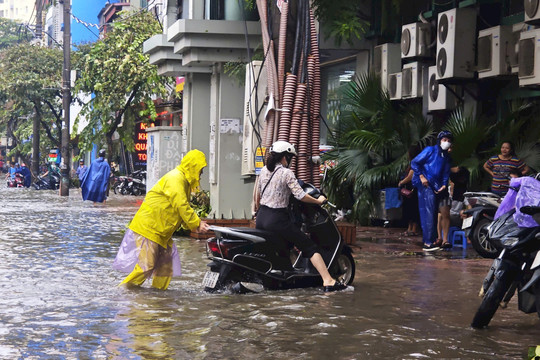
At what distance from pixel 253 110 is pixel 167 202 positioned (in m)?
6.55

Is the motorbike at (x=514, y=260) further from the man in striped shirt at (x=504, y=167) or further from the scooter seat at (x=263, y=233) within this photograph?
the man in striped shirt at (x=504, y=167)

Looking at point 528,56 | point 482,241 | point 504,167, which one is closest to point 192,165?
point 482,241

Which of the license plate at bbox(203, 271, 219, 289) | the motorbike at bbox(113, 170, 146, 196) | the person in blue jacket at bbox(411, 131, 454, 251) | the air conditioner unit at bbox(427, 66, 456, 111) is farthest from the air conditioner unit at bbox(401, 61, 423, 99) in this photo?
the motorbike at bbox(113, 170, 146, 196)

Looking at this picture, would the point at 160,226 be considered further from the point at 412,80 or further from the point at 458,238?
the point at 412,80

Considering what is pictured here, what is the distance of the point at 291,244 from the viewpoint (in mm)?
10656

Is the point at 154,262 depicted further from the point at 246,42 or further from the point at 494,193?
the point at 246,42

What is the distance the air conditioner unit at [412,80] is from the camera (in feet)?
60.8

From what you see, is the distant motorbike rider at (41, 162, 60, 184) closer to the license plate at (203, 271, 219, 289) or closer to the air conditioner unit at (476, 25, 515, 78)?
the air conditioner unit at (476, 25, 515, 78)

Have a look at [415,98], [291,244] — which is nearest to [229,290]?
[291,244]

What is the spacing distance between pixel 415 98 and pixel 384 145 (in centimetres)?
158

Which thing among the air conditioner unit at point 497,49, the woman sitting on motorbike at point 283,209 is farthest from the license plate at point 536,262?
the air conditioner unit at point 497,49

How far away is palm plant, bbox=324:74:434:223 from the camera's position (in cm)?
1777

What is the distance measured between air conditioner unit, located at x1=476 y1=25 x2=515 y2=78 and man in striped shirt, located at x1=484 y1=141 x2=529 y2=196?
1737 millimetres

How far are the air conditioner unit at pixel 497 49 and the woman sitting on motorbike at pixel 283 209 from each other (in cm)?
649
